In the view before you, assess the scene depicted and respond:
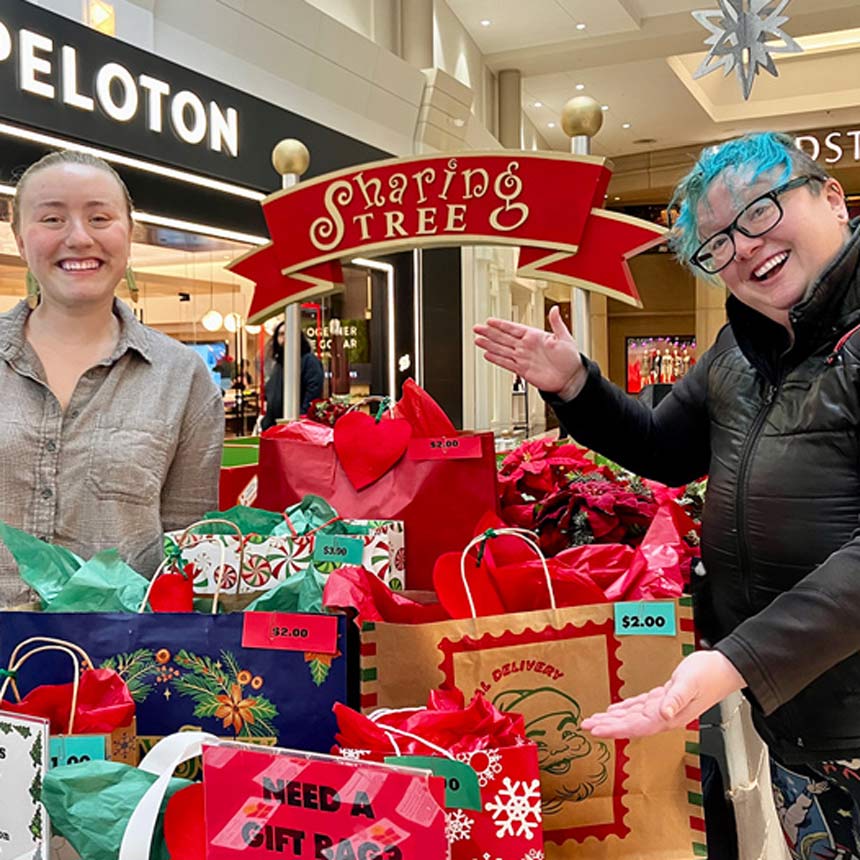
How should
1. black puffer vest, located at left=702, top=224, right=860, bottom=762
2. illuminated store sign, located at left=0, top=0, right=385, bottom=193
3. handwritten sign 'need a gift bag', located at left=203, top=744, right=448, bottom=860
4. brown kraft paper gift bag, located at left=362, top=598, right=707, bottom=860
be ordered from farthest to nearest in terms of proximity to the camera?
1. illuminated store sign, located at left=0, top=0, right=385, bottom=193
2. black puffer vest, located at left=702, top=224, right=860, bottom=762
3. brown kraft paper gift bag, located at left=362, top=598, right=707, bottom=860
4. handwritten sign 'need a gift bag', located at left=203, top=744, right=448, bottom=860

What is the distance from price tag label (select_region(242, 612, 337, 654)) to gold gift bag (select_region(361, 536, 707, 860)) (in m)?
0.07

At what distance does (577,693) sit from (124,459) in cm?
88

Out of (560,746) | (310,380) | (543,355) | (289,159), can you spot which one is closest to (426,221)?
(289,159)

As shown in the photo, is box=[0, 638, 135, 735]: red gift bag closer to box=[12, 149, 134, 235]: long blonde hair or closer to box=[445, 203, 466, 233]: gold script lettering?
box=[12, 149, 134, 235]: long blonde hair

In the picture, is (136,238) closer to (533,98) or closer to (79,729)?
(79,729)

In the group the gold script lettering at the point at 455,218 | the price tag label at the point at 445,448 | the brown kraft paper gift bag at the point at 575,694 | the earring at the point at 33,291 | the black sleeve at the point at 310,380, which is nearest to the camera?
the brown kraft paper gift bag at the point at 575,694

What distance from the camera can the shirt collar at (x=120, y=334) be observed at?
5.11ft

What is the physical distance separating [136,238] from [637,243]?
3.94 meters

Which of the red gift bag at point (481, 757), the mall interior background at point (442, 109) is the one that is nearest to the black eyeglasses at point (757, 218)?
the mall interior background at point (442, 109)

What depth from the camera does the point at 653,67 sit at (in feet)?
36.2

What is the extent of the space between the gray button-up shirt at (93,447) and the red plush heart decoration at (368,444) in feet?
1.12

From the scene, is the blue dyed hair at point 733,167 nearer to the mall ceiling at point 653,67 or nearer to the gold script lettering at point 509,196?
the gold script lettering at point 509,196

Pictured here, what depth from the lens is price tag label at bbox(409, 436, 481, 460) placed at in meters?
1.79

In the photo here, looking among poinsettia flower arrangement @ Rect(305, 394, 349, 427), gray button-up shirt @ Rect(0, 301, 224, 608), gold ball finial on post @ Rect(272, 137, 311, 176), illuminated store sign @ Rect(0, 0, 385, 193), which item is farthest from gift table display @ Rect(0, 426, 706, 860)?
illuminated store sign @ Rect(0, 0, 385, 193)
